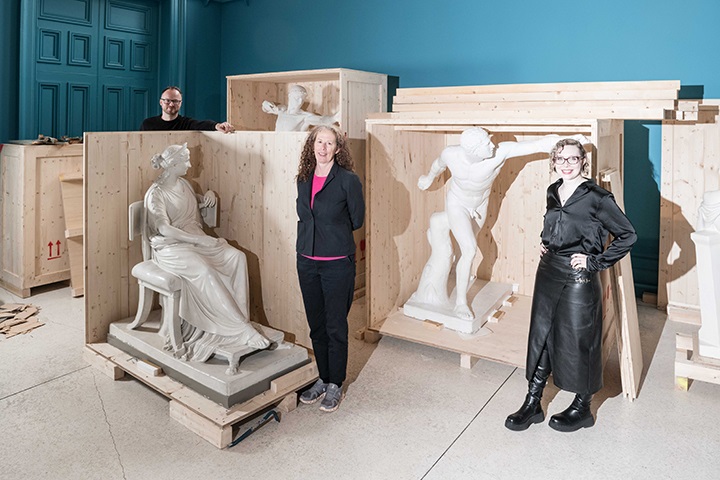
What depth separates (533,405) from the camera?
12.0 feet

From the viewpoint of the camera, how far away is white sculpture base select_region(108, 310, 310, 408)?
143 inches

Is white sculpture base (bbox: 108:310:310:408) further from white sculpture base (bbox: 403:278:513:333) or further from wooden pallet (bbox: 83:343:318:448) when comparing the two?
white sculpture base (bbox: 403:278:513:333)

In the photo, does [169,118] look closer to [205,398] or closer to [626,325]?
[205,398]

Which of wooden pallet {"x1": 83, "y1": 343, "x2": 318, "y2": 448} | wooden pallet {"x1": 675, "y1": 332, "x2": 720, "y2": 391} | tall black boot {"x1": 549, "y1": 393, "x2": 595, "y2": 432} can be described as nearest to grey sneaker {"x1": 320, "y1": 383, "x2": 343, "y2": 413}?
wooden pallet {"x1": 83, "y1": 343, "x2": 318, "y2": 448}

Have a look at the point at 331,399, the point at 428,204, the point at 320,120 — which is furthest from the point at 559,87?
the point at 331,399

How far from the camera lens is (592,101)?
441 cm

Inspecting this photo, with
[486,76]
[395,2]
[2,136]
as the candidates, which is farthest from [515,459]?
[2,136]

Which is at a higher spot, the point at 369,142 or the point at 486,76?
the point at 486,76

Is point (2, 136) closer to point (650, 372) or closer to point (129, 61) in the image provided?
point (129, 61)

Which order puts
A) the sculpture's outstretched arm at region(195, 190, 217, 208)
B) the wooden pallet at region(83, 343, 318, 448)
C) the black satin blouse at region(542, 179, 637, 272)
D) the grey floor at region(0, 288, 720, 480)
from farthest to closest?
the sculpture's outstretched arm at region(195, 190, 217, 208) < the wooden pallet at region(83, 343, 318, 448) < the black satin blouse at region(542, 179, 637, 272) < the grey floor at region(0, 288, 720, 480)

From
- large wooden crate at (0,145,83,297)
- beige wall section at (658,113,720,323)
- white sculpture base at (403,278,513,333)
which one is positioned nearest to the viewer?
white sculpture base at (403,278,513,333)

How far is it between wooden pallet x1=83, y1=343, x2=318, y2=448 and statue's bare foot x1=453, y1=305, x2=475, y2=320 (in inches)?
52.9

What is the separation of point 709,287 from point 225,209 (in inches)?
141

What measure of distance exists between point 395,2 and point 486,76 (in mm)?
1543
